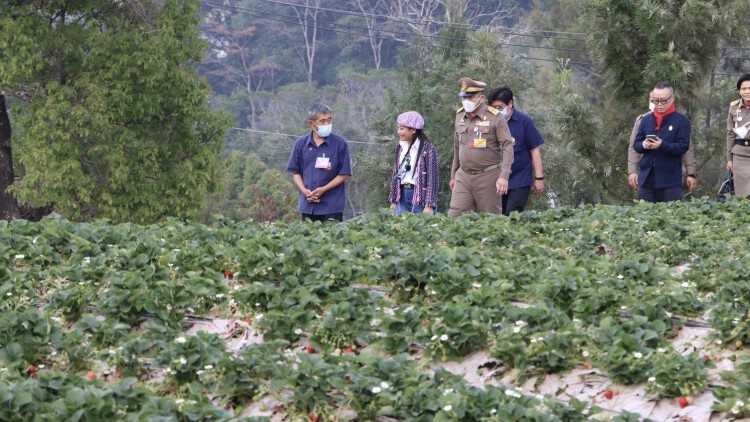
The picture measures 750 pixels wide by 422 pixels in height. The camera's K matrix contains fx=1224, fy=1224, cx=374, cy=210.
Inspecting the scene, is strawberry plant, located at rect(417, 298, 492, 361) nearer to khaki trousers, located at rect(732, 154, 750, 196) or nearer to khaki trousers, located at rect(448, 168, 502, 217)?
khaki trousers, located at rect(448, 168, 502, 217)

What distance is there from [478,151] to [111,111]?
520 inches

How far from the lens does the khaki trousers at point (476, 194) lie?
10508mm

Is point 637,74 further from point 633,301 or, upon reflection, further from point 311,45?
point 311,45

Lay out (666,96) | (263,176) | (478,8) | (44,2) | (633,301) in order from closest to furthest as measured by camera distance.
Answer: (633,301) → (666,96) → (44,2) → (263,176) → (478,8)

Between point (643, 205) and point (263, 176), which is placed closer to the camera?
point (643, 205)

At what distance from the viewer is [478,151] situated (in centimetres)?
1047

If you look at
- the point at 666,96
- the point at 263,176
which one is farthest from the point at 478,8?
the point at 666,96

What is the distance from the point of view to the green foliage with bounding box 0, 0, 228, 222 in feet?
70.9

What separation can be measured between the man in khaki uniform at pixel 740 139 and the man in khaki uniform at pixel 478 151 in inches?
102

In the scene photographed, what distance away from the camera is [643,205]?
9.33 m

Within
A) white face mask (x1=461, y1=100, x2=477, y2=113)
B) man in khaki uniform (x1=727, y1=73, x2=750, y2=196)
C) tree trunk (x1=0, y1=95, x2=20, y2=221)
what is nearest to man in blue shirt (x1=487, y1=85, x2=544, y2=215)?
white face mask (x1=461, y1=100, x2=477, y2=113)

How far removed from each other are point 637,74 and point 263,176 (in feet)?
73.8

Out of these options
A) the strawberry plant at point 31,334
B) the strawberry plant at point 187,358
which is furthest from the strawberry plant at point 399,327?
the strawberry plant at point 31,334

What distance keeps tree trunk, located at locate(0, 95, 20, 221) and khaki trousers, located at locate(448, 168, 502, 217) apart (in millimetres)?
13648
